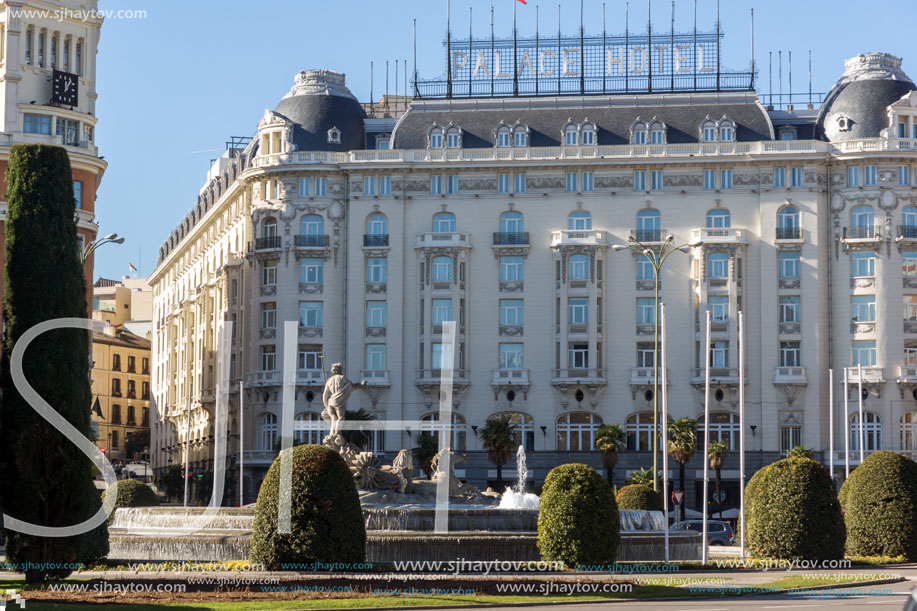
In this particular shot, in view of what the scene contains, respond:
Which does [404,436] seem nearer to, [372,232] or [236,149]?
[372,232]

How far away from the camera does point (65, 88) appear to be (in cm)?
8112

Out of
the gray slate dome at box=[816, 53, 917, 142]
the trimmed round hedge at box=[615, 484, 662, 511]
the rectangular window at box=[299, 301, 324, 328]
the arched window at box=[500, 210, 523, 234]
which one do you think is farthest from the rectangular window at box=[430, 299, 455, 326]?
the trimmed round hedge at box=[615, 484, 662, 511]

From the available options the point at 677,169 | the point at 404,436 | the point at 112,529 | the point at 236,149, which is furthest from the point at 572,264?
the point at 112,529

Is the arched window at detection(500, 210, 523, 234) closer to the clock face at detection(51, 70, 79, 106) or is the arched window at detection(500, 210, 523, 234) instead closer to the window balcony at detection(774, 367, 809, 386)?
the window balcony at detection(774, 367, 809, 386)

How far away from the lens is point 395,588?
1142 inches

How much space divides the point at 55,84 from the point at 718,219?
39.5 m

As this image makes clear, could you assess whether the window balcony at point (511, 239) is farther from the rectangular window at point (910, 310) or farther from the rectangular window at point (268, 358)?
the rectangular window at point (910, 310)

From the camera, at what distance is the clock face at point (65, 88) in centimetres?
8075

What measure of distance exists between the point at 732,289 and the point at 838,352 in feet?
24.1

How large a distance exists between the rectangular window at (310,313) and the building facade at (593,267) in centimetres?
15

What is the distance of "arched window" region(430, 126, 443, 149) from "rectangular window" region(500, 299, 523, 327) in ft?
35.8

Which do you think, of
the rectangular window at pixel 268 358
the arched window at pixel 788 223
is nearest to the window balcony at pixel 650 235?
the arched window at pixel 788 223

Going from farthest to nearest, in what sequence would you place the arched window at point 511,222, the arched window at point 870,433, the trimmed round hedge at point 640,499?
1. the arched window at point 511,222
2. the arched window at point 870,433
3. the trimmed round hedge at point 640,499

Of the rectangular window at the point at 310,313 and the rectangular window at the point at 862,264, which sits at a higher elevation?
the rectangular window at the point at 862,264
